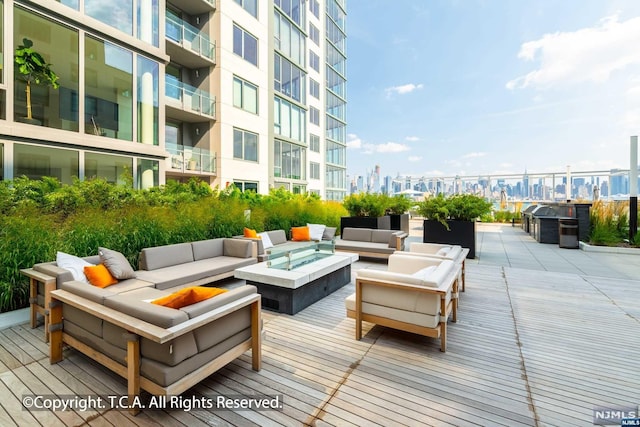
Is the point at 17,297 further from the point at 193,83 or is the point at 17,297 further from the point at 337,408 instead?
the point at 193,83

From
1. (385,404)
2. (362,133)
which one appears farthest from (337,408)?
(362,133)

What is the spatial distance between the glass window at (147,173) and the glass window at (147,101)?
621mm

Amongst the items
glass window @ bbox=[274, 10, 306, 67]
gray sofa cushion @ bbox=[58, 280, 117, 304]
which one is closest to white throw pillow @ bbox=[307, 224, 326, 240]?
gray sofa cushion @ bbox=[58, 280, 117, 304]

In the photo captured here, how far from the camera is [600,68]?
10.6 m

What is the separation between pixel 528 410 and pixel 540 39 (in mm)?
14108

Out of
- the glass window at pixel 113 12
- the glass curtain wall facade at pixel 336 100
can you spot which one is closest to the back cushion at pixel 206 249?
the glass window at pixel 113 12

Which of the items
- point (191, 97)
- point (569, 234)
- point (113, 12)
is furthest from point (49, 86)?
point (569, 234)

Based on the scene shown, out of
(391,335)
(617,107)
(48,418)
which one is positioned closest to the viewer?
(48,418)

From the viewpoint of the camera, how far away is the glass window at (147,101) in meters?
8.69

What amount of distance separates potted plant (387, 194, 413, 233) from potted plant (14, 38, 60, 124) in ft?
29.6

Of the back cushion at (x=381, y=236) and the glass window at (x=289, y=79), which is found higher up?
the glass window at (x=289, y=79)

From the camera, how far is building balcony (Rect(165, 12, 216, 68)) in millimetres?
10578

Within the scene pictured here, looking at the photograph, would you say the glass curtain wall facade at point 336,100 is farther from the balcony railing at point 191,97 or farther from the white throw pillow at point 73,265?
the white throw pillow at point 73,265

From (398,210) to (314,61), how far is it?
1725 centimetres
